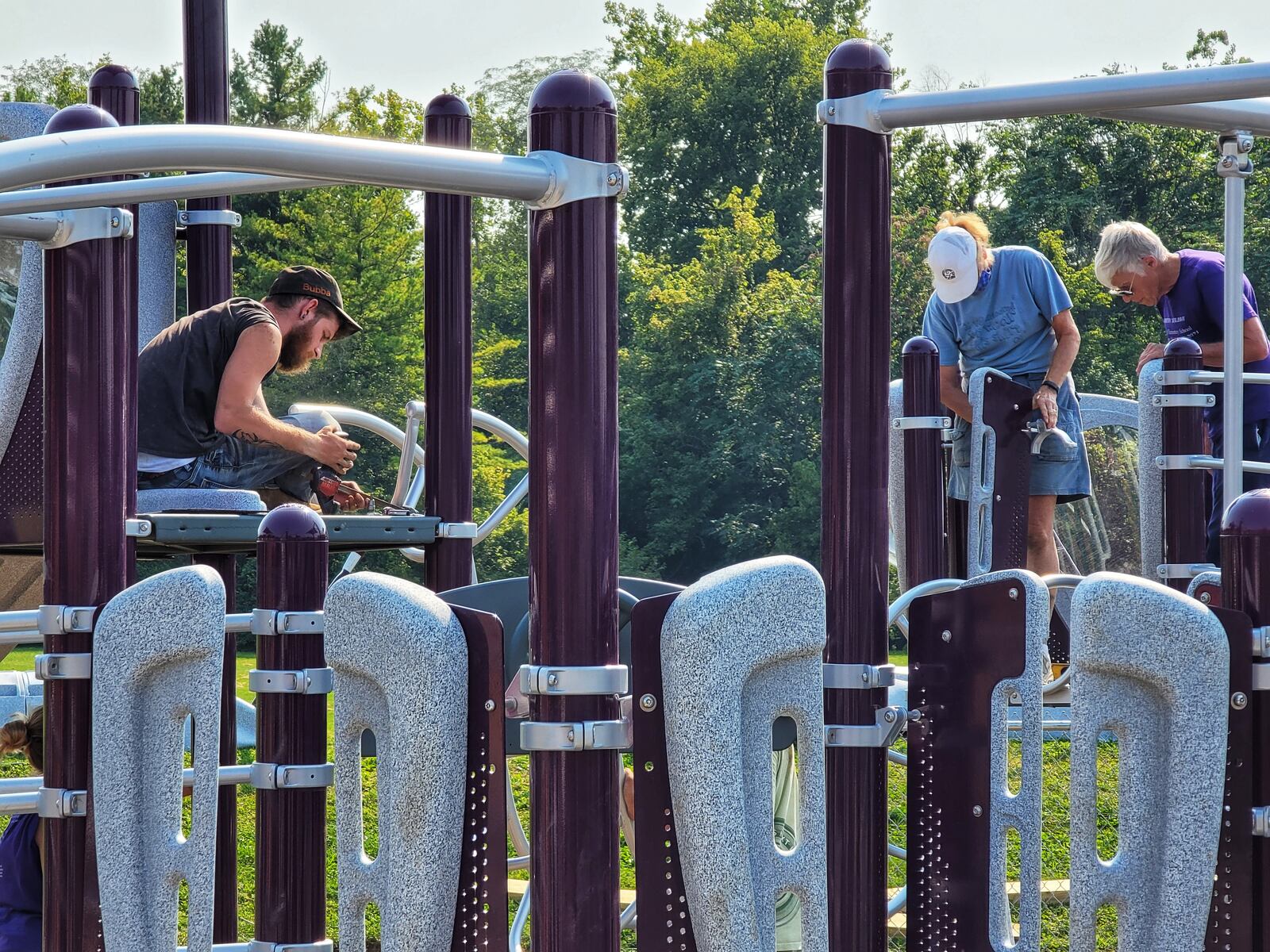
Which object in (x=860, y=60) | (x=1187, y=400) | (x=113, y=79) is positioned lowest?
(x=1187, y=400)

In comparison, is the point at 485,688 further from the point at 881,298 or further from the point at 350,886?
the point at 881,298

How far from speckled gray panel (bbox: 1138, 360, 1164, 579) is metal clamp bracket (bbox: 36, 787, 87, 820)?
3865 millimetres

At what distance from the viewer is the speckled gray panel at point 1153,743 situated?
2.01 metres

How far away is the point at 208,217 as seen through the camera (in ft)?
14.7

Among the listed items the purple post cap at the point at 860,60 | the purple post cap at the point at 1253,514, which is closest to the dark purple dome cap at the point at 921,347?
the purple post cap at the point at 860,60

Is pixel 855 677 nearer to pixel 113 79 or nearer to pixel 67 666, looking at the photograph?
pixel 67 666

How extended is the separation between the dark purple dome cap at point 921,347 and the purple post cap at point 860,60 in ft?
8.54

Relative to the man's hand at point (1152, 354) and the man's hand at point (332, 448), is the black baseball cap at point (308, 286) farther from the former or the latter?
the man's hand at point (1152, 354)

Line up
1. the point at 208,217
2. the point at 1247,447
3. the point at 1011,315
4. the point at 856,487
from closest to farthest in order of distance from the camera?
the point at 856,487, the point at 208,217, the point at 1011,315, the point at 1247,447

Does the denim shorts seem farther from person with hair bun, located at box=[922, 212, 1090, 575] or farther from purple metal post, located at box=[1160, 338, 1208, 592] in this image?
purple metal post, located at box=[1160, 338, 1208, 592]

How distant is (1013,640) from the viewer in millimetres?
2164

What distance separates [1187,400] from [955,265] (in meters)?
0.88

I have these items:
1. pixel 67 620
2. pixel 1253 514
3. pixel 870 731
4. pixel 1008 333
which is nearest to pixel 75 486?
pixel 67 620

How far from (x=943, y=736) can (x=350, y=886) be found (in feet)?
2.65
